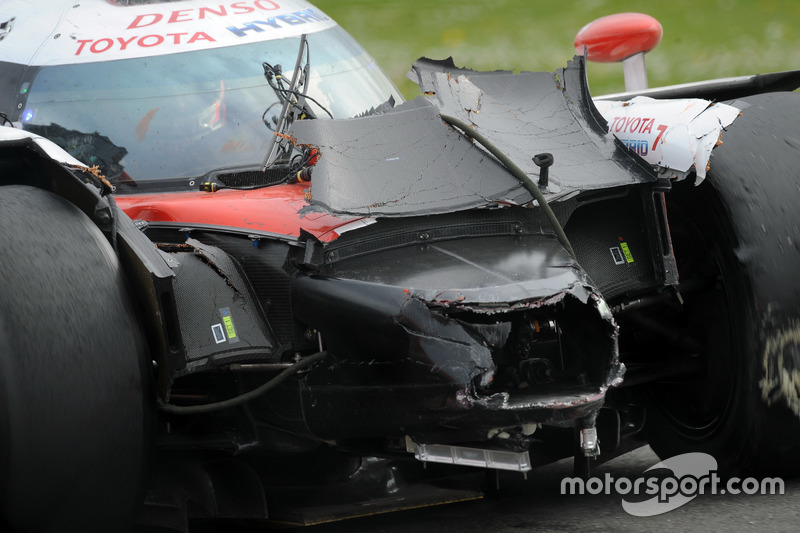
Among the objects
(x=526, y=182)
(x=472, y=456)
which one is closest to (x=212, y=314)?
(x=472, y=456)

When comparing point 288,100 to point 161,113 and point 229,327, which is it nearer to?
point 161,113

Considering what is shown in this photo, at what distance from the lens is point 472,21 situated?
15414 millimetres

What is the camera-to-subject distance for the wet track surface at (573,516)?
399cm

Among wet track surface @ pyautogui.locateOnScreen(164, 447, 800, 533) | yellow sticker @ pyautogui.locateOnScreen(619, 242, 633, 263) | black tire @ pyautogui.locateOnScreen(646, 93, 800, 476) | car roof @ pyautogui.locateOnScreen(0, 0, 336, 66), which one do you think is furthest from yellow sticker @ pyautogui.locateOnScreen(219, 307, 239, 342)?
black tire @ pyautogui.locateOnScreen(646, 93, 800, 476)

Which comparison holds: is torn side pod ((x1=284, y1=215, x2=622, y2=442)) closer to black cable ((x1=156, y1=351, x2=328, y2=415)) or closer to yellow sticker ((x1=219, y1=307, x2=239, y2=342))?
black cable ((x1=156, y1=351, x2=328, y2=415))

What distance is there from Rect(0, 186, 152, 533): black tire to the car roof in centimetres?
161

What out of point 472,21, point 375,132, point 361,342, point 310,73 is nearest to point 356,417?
point 361,342

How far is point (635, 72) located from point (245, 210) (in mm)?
3289

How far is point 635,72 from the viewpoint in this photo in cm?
668

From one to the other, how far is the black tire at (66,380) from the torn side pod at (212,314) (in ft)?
0.77

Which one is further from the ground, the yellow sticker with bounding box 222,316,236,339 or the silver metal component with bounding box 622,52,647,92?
the silver metal component with bounding box 622,52,647,92

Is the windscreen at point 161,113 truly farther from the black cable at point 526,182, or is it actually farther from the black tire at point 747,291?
the black tire at point 747,291

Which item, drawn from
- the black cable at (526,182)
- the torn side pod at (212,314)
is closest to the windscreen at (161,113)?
the torn side pod at (212,314)

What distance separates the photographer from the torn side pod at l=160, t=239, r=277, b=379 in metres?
3.62
